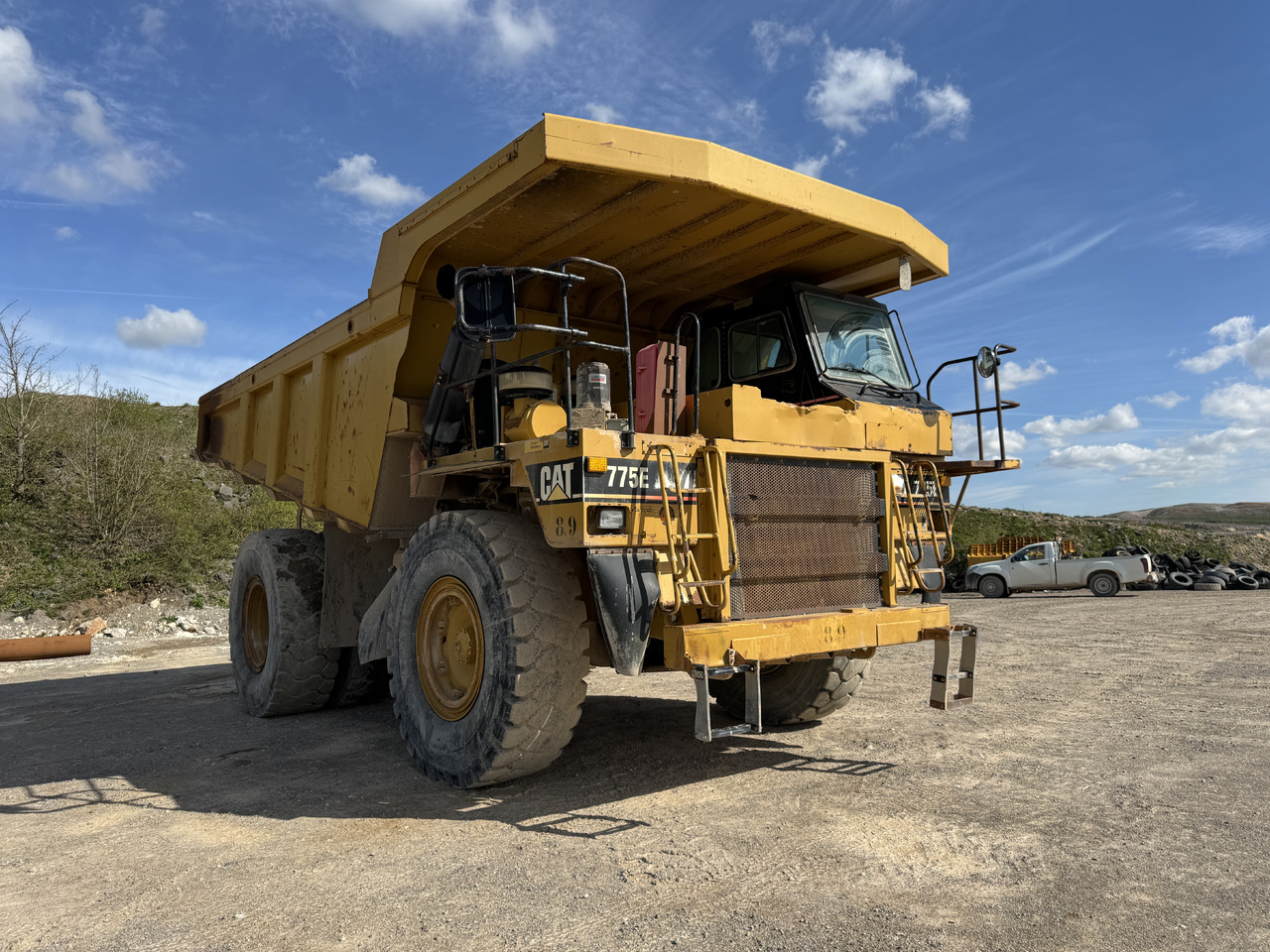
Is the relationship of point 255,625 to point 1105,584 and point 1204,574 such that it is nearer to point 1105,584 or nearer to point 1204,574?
point 1105,584

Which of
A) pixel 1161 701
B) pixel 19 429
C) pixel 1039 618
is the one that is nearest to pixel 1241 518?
pixel 1039 618

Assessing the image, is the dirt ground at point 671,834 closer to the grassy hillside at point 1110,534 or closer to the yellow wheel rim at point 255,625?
the yellow wheel rim at point 255,625

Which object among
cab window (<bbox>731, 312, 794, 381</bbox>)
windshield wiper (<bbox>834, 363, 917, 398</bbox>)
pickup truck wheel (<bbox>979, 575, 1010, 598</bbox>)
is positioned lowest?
pickup truck wheel (<bbox>979, 575, 1010, 598</bbox>)

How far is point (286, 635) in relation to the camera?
276 inches

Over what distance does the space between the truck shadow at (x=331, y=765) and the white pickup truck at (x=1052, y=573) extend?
17340mm

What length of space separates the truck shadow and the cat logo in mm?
1554

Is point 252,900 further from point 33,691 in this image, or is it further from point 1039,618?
point 1039,618

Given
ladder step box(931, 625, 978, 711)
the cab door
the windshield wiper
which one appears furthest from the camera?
the cab door

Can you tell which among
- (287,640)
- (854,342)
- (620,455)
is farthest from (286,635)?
(854,342)

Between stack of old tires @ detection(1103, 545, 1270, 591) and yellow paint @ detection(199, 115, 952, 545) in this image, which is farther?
stack of old tires @ detection(1103, 545, 1270, 591)

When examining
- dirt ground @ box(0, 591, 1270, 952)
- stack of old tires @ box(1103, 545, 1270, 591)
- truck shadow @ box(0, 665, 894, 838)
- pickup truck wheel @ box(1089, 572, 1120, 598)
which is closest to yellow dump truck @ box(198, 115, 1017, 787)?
truck shadow @ box(0, 665, 894, 838)

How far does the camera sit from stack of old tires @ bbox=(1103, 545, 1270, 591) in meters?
21.3

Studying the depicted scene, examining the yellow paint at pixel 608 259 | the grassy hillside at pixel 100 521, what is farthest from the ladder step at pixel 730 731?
the grassy hillside at pixel 100 521

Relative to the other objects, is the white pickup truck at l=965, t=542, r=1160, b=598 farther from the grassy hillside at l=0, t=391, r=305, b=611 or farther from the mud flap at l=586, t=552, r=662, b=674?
the mud flap at l=586, t=552, r=662, b=674
